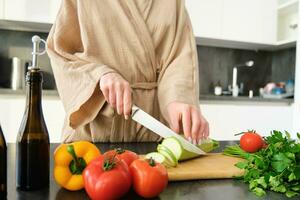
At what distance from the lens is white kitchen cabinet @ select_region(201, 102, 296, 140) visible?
2414mm

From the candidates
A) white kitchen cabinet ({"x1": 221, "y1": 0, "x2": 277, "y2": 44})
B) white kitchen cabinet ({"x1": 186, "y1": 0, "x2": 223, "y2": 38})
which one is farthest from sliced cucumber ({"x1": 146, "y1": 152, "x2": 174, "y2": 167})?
white kitchen cabinet ({"x1": 221, "y1": 0, "x2": 277, "y2": 44})

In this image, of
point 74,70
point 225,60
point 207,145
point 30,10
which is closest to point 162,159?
point 207,145

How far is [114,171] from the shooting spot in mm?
520

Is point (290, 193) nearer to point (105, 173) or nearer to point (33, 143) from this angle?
point (105, 173)

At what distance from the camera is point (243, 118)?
2496mm

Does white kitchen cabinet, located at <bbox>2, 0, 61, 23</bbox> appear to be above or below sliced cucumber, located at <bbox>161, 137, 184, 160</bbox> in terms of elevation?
above

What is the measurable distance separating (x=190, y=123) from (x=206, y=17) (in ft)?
6.11

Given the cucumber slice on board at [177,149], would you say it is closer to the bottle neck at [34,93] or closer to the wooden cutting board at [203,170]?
the wooden cutting board at [203,170]

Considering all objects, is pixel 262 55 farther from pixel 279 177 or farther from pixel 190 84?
pixel 279 177

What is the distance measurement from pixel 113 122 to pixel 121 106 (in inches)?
9.6

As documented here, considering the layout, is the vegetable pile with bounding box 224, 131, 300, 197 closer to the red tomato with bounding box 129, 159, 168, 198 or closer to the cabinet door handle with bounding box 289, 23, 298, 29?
the red tomato with bounding box 129, 159, 168, 198

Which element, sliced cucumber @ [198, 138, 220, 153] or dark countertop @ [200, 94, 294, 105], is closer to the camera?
sliced cucumber @ [198, 138, 220, 153]

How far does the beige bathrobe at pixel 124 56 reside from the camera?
36.6 inches

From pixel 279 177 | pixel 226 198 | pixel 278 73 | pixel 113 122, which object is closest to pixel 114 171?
pixel 226 198
